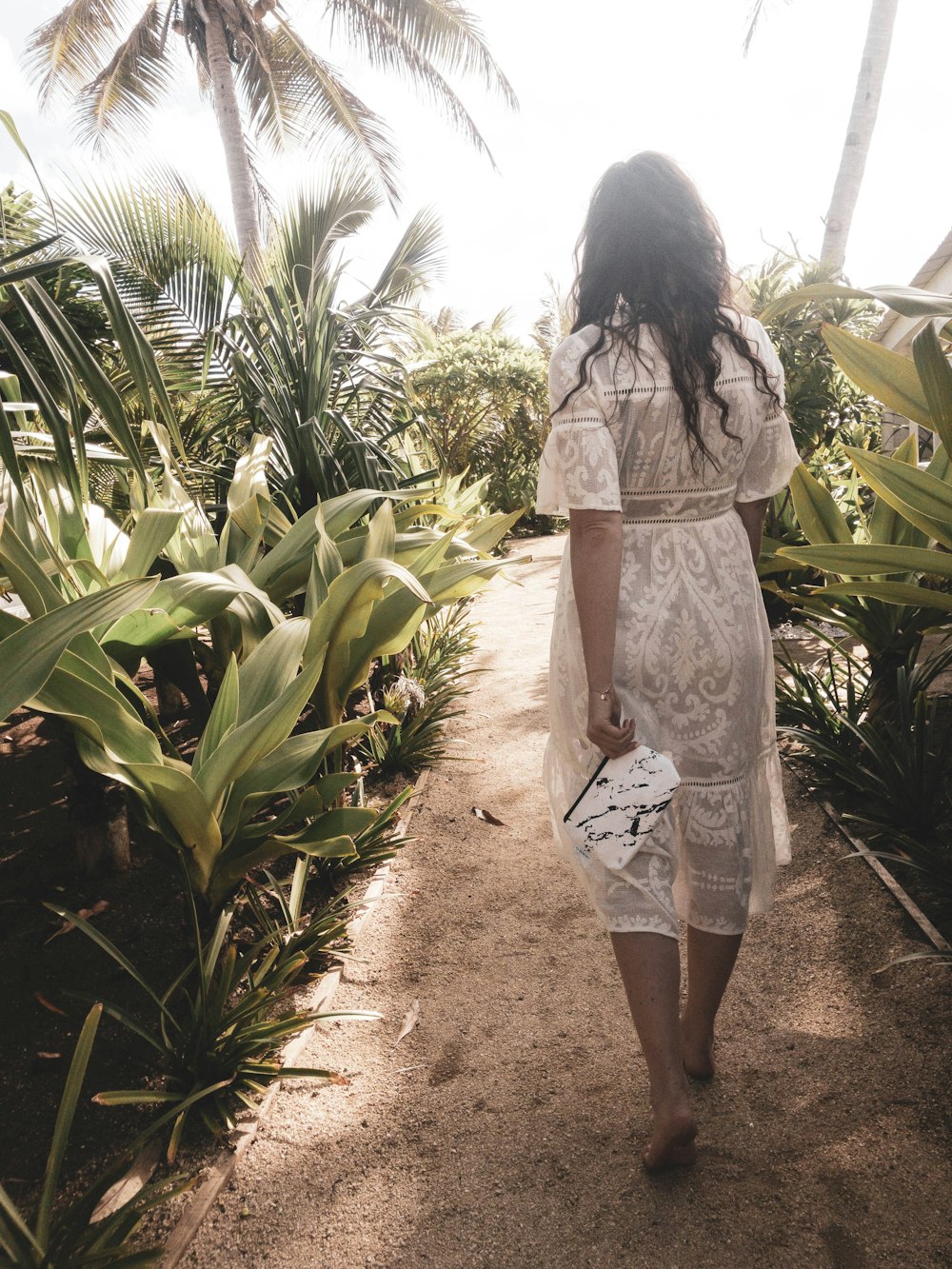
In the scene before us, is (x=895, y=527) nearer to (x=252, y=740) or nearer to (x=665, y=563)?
(x=665, y=563)

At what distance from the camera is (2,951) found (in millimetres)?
2082

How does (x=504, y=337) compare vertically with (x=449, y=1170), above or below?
above

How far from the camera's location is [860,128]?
9.84 meters

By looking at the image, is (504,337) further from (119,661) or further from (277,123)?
(119,661)

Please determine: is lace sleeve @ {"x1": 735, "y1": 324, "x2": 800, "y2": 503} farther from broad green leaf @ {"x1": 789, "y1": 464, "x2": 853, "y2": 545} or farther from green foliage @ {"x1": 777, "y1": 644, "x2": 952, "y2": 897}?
broad green leaf @ {"x1": 789, "y1": 464, "x2": 853, "y2": 545}

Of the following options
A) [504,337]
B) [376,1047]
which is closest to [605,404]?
[376,1047]

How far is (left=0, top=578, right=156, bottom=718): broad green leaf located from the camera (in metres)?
1.31

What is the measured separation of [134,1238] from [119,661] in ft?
4.09

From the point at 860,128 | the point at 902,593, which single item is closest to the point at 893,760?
the point at 902,593

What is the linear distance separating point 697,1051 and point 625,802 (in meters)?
0.67

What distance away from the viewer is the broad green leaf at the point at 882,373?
71.4 inches

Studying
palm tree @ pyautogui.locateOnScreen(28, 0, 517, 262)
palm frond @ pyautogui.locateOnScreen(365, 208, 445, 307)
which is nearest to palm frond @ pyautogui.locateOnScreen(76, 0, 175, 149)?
palm tree @ pyautogui.locateOnScreen(28, 0, 517, 262)

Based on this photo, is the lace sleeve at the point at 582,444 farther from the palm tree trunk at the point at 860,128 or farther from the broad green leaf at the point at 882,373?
the palm tree trunk at the point at 860,128

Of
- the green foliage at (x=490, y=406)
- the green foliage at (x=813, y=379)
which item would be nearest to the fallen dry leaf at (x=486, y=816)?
the green foliage at (x=813, y=379)
